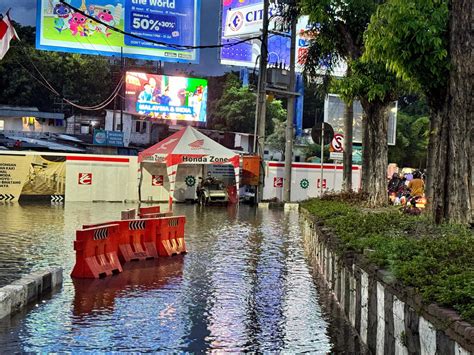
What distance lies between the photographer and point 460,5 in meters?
9.01

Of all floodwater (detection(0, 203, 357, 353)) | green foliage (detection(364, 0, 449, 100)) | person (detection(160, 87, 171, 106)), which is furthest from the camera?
person (detection(160, 87, 171, 106))

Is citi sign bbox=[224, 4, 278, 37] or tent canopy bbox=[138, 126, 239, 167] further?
citi sign bbox=[224, 4, 278, 37]

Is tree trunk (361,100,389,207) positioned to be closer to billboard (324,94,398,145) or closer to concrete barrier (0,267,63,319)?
concrete barrier (0,267,63,319)

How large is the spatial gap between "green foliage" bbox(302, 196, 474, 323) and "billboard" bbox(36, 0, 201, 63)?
101 feet

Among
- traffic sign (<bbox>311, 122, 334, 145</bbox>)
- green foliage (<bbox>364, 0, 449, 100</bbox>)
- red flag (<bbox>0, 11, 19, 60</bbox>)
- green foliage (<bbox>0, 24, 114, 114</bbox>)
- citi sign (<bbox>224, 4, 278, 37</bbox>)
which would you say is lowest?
traffic sign (<bbox>311, 122, 334, 145</bbox>)

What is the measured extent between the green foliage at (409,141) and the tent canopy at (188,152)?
86.7 feet

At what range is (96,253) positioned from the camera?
10180 millimetres

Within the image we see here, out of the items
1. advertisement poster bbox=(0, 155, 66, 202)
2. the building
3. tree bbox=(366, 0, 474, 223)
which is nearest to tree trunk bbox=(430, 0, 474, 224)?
tree bbox=(366, 0, 474, 223)

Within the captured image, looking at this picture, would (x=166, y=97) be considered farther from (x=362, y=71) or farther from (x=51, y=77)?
(x=362, y=71)

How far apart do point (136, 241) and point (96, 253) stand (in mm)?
1935

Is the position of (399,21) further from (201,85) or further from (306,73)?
(201,85)

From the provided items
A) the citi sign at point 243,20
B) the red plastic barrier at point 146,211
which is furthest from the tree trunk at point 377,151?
the citi sign at point 243,20

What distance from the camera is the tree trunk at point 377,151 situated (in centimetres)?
1602

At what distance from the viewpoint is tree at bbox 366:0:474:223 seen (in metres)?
8.82
